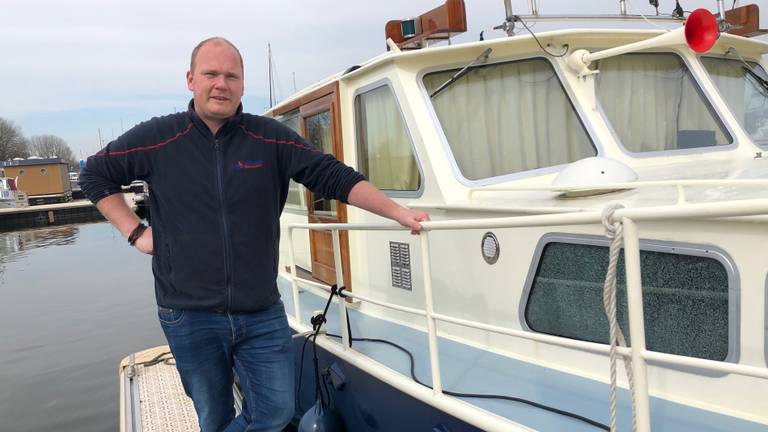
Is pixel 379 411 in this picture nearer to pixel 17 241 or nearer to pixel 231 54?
pixel 231 54

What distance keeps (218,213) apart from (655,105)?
262 cm

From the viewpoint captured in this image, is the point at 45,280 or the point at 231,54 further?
the point at 45,280

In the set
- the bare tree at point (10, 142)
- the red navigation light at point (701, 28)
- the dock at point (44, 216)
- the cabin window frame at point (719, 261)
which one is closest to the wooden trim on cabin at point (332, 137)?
the cabin window frame at point (719, 261)

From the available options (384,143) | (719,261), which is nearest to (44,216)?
(384,143)

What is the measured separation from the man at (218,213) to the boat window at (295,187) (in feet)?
6.87

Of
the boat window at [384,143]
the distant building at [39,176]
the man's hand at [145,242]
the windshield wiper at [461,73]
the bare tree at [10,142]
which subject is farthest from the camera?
the bare tree at [10,142]

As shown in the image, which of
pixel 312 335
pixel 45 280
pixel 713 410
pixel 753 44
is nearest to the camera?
pixel 713 410

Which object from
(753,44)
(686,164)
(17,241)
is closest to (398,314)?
(686,164)

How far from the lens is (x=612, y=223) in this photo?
1560mm

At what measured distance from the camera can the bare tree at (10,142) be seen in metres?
65.9

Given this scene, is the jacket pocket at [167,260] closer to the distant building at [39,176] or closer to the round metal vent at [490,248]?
the round metal vent at [490,248]

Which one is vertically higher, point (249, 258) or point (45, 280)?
point (249, 258)

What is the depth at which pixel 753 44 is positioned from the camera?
12.4 ft

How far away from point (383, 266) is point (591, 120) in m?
1.45
